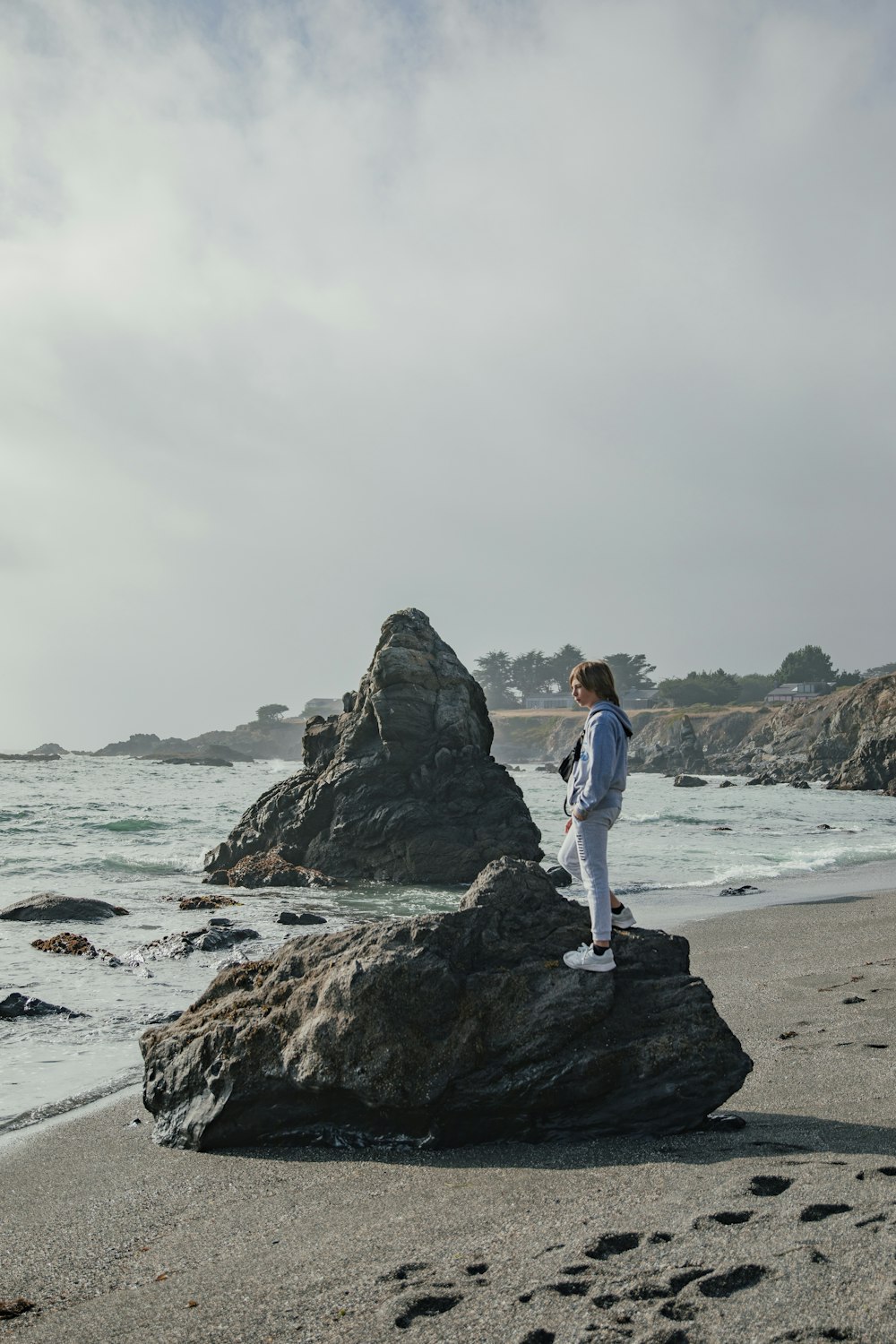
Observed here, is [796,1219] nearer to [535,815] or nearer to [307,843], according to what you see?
[307,843]

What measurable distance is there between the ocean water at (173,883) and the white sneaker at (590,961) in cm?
A: 374

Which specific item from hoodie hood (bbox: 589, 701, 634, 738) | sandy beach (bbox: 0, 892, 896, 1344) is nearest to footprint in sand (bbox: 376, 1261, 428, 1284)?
sandy beach (bbox: 0, 892, 896, 1344)

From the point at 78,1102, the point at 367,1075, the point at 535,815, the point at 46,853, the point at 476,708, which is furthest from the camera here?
the point at 535,815

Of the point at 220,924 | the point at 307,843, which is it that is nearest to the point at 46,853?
the point at 307,843

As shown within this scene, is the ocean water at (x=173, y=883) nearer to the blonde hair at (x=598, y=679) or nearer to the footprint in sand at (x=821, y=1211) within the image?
the blonde hair at (x=598, y=679)

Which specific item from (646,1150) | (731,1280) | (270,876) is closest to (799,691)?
(270,876)

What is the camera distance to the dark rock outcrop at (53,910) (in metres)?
14.5

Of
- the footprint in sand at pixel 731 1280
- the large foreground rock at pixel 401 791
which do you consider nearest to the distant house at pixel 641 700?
the large foreground rock at pixel 401 791

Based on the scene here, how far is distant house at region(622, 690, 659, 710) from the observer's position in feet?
542

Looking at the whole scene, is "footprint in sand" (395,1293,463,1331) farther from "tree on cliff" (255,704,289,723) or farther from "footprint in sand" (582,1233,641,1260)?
"tree on cliff" (255,704,289,723)

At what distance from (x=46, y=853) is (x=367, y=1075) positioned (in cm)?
2169

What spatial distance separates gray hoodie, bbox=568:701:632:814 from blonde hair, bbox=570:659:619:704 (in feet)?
0.67

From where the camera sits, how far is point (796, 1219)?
3693 millimetres

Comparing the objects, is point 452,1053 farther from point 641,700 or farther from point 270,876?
point 641,700
